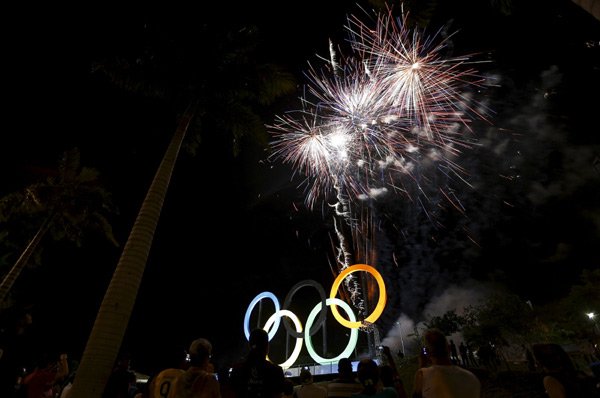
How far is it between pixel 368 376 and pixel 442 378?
965mm

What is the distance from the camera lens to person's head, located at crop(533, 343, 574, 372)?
358 cm

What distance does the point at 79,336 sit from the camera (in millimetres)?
33344

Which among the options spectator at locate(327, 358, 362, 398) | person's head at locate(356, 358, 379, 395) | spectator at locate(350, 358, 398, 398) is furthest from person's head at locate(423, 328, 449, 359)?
spectator at locate(327, 358, 362, 398)

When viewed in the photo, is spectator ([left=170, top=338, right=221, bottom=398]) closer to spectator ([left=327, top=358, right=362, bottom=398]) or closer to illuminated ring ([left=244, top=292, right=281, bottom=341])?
spectator ([left=327, top=358, right=362, bottom=398])

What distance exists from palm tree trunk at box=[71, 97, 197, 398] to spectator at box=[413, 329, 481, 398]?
6.29m

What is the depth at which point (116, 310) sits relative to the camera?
6836 millimetres

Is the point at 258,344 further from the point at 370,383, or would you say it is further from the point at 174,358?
the point at 174,358

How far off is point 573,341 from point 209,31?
5256 centimetres

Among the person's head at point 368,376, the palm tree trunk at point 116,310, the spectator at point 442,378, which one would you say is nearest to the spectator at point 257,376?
the person's head at point 368,376

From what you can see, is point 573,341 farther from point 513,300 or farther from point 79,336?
point 79,336

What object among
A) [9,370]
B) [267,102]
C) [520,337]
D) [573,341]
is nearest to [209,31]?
[267,102]

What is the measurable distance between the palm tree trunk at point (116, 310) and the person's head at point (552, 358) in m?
7.65

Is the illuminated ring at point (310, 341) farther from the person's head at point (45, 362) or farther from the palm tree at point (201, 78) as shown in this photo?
the person's head at point (45, 362)

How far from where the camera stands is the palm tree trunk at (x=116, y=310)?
611 centimetres
